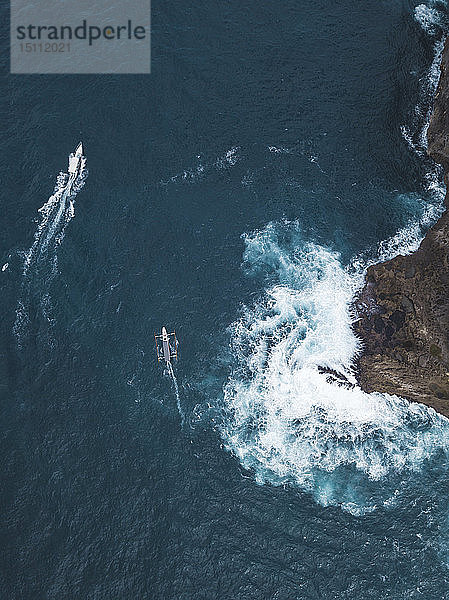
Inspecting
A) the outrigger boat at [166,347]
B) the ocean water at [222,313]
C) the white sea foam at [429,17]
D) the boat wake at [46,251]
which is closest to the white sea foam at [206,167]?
the ocean water at [222,313]

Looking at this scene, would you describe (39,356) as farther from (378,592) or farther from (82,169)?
(378,592)

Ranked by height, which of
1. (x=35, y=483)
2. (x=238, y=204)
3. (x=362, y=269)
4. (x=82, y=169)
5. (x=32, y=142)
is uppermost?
(x=32, y=142)

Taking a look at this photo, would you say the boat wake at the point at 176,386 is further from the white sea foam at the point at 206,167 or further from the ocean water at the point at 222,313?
the white sea foam at the point at 206,167

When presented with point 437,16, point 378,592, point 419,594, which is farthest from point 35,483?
point 437,16

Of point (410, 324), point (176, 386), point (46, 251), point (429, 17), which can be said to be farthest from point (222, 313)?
point (429, 17)

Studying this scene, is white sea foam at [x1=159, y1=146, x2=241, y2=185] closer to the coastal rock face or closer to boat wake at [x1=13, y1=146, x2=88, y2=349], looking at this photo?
boat wake at [x1=13, y1=146, x2=88, y2=349]

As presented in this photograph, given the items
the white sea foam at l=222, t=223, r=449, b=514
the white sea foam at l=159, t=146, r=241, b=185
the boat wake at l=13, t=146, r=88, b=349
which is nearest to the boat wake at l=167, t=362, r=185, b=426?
the white sea foam at l=222, t=223, r=449, b=514
